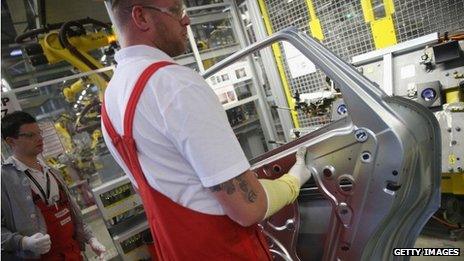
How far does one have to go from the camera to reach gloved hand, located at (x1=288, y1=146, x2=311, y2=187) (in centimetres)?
165

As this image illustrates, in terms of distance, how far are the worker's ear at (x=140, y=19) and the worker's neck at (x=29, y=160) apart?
234cm

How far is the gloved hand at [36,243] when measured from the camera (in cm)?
250

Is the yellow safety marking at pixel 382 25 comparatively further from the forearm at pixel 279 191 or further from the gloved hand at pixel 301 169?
the forearm at pixel 279 191

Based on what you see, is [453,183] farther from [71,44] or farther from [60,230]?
[71,44]

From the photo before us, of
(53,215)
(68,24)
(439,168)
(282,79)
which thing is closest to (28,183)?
(53,215)

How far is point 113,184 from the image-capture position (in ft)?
11.7

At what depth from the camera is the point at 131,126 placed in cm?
112

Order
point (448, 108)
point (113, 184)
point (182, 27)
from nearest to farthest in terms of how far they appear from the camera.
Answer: point (182, 27), point (448, 108), point (113, 184)

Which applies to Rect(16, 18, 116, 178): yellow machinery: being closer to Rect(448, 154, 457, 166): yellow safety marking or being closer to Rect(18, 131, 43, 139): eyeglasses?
Rect(18, 131, 43, 139): eyeglasses

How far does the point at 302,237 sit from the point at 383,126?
0.91 metres

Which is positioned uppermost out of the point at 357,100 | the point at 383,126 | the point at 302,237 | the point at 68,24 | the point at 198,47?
the point at 68,24

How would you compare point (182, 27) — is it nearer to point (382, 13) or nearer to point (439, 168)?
point (439, 168)

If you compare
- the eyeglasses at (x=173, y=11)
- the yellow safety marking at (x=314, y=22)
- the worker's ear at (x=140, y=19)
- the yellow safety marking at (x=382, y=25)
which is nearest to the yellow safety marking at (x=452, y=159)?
the yellow safety marking at (x=382, y=25)

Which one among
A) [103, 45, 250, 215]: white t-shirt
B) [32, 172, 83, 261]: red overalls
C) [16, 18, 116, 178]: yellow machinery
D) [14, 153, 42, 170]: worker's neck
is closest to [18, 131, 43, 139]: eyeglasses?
[14, 153, 42, 170]: worker's neck
